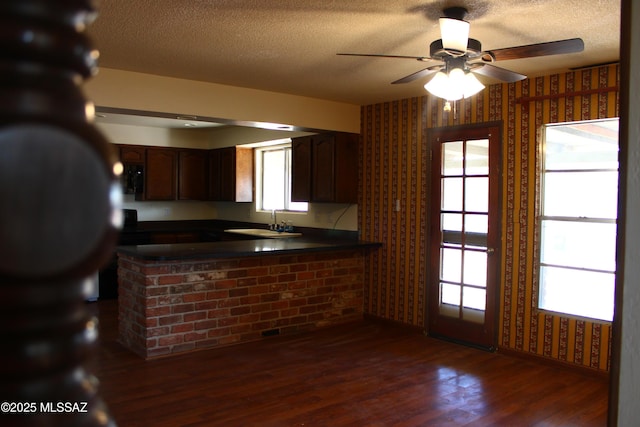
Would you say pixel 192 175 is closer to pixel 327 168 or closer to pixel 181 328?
pixel 327 168

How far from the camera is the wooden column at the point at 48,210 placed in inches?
11.2

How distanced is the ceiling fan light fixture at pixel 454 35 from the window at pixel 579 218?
1.89m

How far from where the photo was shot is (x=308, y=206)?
6426 mm

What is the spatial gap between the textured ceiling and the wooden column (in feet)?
7.07

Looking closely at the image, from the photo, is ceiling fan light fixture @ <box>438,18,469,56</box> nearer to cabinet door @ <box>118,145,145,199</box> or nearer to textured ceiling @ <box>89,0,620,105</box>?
textured ceiling @ <box>89,0,620,105</box>

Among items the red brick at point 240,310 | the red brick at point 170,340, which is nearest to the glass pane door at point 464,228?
the red brick at point 240,310

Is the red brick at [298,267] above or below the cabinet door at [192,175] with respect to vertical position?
below


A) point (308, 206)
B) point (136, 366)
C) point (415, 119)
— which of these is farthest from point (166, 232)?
point (415, 119)

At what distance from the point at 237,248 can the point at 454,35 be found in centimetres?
291

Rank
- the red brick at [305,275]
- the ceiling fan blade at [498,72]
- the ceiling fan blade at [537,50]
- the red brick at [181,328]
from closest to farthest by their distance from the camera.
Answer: the ceiling fan blade at [537,50]
the ceiling fan blade at [498,72]
the red brick at [181,328]
the red brick at [305,275]

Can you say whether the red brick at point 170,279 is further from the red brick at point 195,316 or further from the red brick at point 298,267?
the red brick at point 298,267

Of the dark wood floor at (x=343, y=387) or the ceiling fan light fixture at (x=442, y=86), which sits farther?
the dark wood floor at (x=343, y=387)

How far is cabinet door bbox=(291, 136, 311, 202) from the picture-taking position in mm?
5941

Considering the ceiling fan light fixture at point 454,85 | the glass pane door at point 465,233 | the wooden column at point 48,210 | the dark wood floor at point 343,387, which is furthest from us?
the glass pane door at point 465,233
